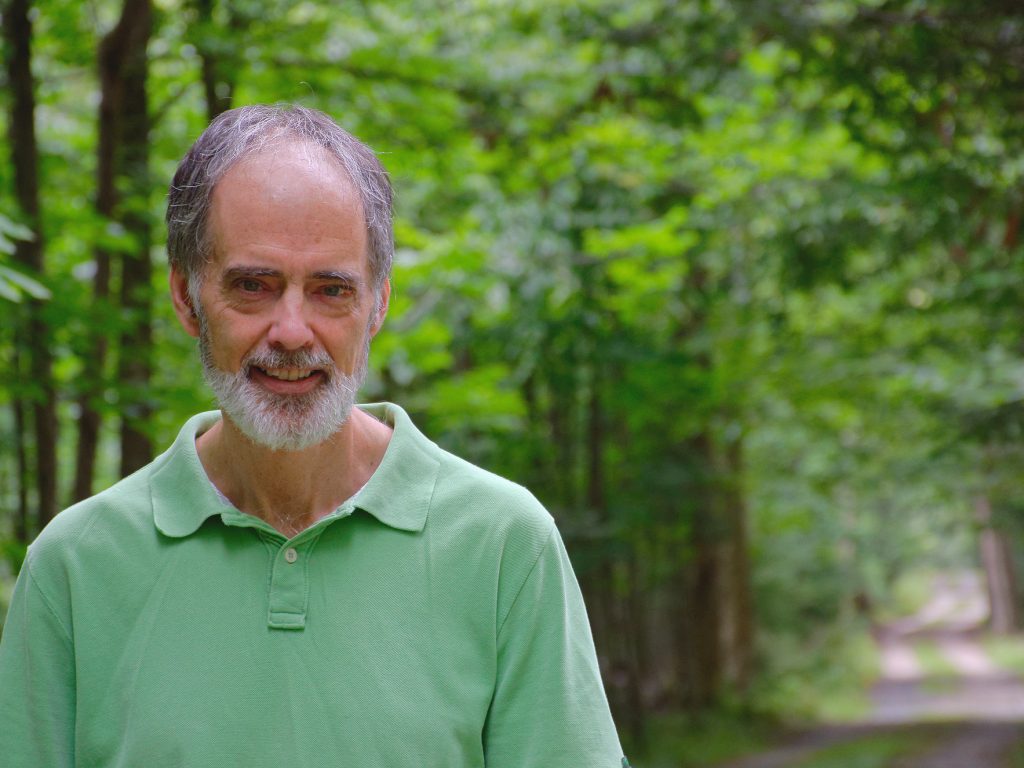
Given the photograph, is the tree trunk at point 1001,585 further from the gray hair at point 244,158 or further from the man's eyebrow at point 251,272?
the man's eyebrow at point 251,272

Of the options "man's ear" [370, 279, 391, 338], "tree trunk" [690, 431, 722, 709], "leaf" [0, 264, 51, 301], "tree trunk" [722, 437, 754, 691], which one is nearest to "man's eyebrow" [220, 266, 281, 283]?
"man's ear" [370, 279, 391, 338]

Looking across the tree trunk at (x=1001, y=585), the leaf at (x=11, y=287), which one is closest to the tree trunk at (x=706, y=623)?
the tree trunk at (x=1001, y=585)

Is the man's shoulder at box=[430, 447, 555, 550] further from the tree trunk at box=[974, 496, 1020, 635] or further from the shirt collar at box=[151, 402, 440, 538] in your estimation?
the tree trunk at box=[974, 496, 1020, 635]

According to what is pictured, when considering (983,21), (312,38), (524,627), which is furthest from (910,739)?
(524,627)

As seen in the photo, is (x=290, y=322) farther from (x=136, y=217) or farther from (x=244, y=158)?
(x=136, y=217)

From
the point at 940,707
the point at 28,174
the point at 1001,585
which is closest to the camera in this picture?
the point at 28,174

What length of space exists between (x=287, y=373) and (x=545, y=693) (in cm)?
63

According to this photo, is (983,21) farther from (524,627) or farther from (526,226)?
(524,627)

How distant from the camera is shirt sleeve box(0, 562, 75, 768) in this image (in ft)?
5.73

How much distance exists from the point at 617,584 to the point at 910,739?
4544mm

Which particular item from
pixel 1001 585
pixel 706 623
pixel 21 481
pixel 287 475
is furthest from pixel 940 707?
pixel 287 475

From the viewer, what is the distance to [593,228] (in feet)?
32.7

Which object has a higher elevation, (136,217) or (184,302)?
(136,217)

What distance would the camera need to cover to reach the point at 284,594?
171cm
